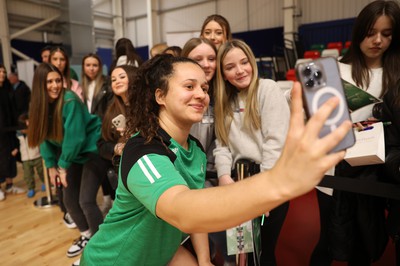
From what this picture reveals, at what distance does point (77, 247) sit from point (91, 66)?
1.76 m

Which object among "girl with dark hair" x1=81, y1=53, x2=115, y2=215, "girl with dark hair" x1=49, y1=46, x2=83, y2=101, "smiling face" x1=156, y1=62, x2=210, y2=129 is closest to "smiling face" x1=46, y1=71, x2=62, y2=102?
"girl with dark hair" x1=81, y1=53, x2=115, y2=215

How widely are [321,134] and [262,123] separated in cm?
111

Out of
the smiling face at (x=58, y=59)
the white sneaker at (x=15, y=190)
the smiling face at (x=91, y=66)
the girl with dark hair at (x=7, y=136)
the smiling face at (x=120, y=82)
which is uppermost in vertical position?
the smiling face at (x=58, y=59)

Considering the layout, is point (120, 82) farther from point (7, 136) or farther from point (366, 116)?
point (7, 136)

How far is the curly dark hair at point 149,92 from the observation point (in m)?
1.11

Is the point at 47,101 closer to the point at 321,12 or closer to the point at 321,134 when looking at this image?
the point at 321,134

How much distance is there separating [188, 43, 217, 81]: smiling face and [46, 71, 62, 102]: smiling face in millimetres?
1237

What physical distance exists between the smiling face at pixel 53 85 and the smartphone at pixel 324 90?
226 centimetres

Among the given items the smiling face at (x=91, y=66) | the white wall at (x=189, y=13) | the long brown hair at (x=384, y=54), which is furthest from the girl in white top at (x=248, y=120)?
the white wall at (x=189, y=13)

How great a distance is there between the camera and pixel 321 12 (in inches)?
377

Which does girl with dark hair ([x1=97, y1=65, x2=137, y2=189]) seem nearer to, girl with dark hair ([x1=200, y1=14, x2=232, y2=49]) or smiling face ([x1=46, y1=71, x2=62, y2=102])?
smiling face ([x1=46, y1=71, x2=62, y2=102])

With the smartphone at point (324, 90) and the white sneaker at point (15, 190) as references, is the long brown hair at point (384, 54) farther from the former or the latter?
the white sneaker at point (15, 190)

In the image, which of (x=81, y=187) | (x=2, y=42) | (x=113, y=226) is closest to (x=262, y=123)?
(x=113, y=226)

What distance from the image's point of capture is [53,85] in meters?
2.40
